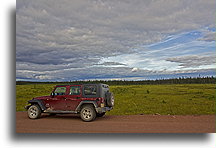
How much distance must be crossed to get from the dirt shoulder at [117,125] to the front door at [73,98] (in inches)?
24.8

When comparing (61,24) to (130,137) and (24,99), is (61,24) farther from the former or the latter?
(130,137)

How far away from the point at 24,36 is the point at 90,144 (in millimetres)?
5633

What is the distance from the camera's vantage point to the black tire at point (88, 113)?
7.80 metres

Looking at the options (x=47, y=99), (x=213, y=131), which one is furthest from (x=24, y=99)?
(x=213, y=131)

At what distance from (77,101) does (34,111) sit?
6.78 feet

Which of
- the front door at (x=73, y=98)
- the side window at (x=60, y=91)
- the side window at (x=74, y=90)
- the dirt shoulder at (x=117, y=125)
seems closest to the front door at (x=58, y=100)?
the side window at (x=60, y=91)

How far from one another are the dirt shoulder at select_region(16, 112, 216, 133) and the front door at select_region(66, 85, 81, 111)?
2.07 feet

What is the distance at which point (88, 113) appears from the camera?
7.89 metres

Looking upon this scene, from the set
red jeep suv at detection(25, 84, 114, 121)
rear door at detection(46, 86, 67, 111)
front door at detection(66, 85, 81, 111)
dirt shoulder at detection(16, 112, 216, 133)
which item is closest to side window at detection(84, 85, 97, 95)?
red jeep suv at detection(25, 84, 114, 121)

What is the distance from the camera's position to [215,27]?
9.30 meters

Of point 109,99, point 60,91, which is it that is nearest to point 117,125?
point 109,99

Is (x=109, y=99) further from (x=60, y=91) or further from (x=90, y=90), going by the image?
(x=60, y=91)

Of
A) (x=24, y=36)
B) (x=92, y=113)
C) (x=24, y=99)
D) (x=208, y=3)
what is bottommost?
(x=92, y=113)

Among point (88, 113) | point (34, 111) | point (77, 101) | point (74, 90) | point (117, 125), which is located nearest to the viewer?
point (117, 125)
